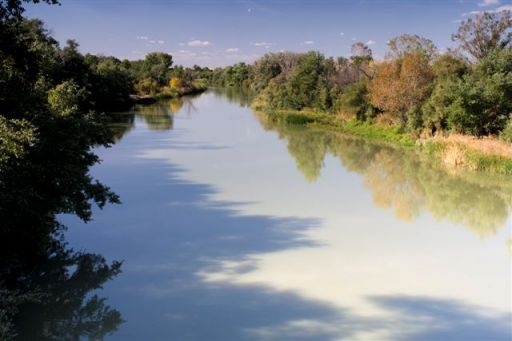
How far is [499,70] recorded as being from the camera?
25.8m

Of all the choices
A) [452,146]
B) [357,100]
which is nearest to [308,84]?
[357,100]

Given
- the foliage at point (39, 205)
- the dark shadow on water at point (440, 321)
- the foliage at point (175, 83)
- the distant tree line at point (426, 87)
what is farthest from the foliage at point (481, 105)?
the foliage at point (175, 83)

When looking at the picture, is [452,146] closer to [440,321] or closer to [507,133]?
Answer: [507,133]

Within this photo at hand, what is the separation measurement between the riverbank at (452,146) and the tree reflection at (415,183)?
28.8 inches

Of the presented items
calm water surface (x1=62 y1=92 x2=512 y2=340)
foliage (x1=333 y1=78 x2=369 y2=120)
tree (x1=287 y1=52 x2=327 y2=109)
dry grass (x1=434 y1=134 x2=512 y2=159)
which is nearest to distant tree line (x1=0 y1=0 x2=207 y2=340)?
calm water surface (x1=62 y1=92 x2=512 y2=340)

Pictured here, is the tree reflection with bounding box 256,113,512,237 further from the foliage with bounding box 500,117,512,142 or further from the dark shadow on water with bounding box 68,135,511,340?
the dark shadow on water with bounding box 68,135,511,340

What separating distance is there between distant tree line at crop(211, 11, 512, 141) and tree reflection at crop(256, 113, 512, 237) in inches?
127

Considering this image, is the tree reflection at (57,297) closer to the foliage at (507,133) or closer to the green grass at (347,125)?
the foliage at (507,133)

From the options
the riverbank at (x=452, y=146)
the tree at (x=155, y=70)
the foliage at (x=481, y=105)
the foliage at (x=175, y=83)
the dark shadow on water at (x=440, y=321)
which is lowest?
the dark shadow on water at (x=440, y=321)

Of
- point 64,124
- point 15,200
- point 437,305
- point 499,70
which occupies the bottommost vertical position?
point 437,305

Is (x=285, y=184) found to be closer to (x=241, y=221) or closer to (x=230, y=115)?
(x=241, y=221)

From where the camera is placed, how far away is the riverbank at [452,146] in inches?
757

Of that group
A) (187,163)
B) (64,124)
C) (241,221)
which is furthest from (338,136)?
(64,124)

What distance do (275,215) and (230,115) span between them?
32461 mm
